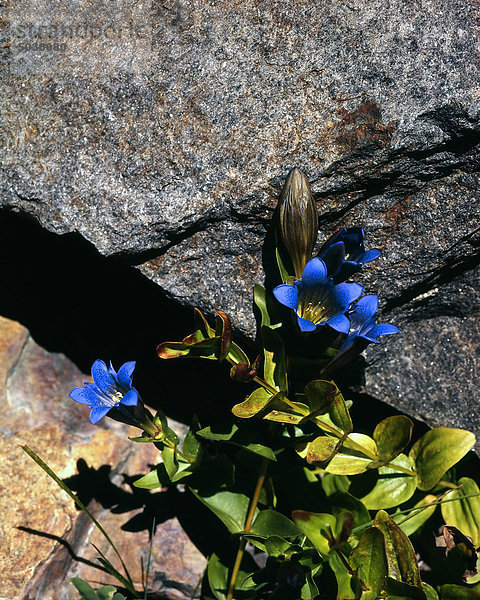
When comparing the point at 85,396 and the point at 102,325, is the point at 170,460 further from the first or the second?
the point at 102,325

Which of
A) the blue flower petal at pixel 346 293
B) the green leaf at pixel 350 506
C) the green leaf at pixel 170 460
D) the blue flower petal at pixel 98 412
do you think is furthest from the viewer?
the green leaf at pixel 350 506

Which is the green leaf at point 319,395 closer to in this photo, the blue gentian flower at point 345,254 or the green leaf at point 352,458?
the green leaf at point 352,458

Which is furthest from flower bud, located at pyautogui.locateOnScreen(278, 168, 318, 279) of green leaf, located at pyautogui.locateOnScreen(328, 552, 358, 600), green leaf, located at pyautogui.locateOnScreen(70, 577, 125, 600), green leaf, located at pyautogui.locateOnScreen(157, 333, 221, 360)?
green leaf, located at pyautogui.locateOnScreen(70, 577, 125, 600)

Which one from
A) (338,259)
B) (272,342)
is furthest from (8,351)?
(338,259)

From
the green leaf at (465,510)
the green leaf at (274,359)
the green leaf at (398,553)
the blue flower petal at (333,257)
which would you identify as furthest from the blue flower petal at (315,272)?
the green leaf at (465,510)

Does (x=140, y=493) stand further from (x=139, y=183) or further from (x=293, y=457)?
(x=139, y=183)

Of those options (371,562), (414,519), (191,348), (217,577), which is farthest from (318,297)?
(217,577)
